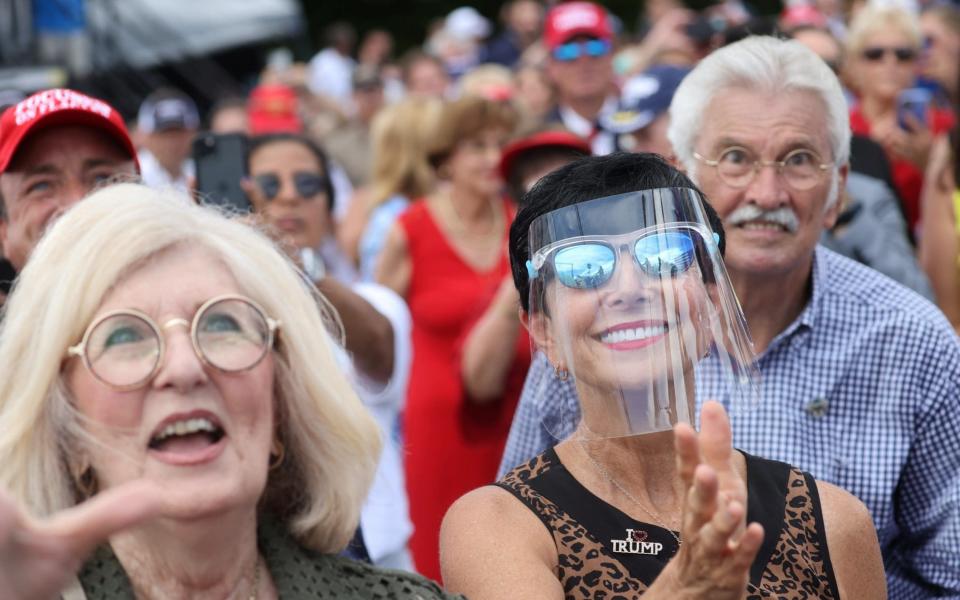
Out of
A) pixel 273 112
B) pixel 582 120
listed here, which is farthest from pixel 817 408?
pixel 273 112

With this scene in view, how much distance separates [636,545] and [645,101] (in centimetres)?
306

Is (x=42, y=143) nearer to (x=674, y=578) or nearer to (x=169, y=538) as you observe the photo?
(x=169, y=538)

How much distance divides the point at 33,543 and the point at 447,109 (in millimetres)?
5010

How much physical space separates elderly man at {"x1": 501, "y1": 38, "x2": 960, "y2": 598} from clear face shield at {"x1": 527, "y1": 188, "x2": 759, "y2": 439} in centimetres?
61

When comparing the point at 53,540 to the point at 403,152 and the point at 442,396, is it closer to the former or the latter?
the point at 442,396

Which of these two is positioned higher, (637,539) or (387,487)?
(637,539)

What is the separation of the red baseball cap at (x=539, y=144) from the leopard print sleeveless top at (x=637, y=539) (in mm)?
2959

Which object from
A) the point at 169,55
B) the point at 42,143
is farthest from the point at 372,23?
the point at 42,143

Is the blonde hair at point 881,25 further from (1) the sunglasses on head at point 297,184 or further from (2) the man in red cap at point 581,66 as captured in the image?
(1) the sunglasses on head at point 297,184

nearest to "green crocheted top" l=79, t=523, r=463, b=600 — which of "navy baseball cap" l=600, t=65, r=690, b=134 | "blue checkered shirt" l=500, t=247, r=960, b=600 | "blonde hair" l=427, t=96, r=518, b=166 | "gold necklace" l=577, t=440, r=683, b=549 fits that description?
Result: "gold necklace" l=577, t=440, r=683, b=549

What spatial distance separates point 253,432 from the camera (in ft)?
8.46

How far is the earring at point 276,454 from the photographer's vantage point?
2781 mm

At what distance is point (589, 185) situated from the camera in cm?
289

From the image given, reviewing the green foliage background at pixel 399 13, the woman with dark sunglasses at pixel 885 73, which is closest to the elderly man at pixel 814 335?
the woman with dark sunglasses at pixel 885 73
